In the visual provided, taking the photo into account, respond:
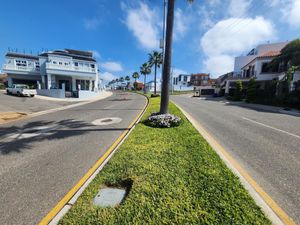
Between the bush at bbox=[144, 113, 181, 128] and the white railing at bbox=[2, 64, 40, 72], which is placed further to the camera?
the white railing at bbox=[2, 64, 40, 72]

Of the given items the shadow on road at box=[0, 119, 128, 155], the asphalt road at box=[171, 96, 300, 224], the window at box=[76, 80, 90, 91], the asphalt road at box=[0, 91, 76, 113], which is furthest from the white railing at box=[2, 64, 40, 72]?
the asphalt road at box=[171, 96, 300, 224]

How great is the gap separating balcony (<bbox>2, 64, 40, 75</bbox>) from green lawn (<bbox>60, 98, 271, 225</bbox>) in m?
35.6

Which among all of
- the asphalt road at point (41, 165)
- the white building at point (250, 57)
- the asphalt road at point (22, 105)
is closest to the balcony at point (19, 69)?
the asphalt road at point (22, 105)

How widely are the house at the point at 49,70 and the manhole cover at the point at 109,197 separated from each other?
1062 inches

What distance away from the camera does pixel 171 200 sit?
257 centimetres

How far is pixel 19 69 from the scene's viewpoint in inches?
1171

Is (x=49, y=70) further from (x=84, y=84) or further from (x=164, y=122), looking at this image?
(x=164, y=122)

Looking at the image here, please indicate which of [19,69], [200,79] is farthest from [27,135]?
[200,79]

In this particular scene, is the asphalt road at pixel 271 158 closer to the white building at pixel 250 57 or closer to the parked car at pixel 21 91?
the parked car at pixel 21 91

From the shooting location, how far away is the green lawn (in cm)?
225

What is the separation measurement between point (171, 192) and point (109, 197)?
43.0 inches

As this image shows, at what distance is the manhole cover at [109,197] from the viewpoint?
8.64 feet

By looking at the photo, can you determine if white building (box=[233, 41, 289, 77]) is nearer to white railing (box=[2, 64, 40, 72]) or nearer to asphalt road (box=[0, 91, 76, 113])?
asphalt road (box=[0, 91, 76, 113])

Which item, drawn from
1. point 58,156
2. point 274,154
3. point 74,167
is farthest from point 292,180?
point 58,156
